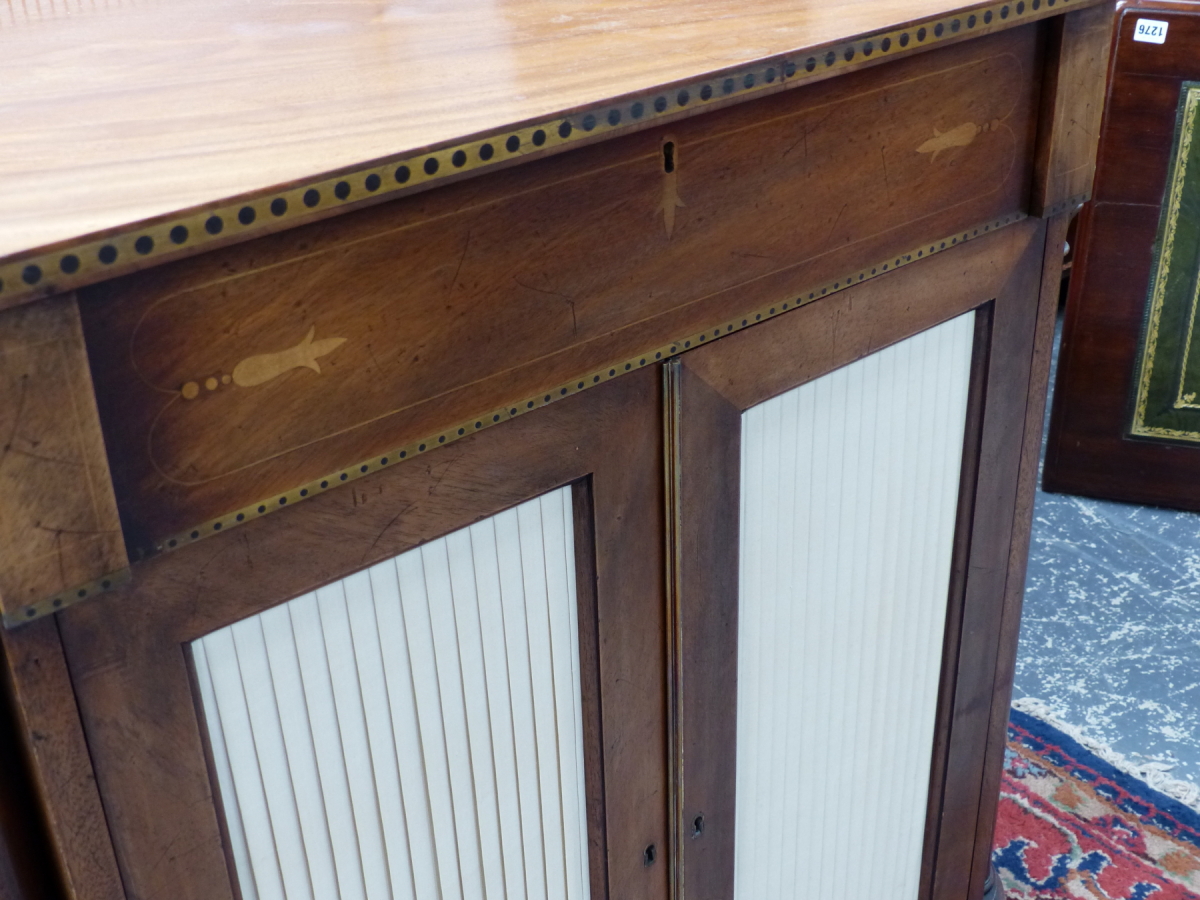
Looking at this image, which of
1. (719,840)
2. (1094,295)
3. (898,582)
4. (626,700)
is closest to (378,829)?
(626,700)

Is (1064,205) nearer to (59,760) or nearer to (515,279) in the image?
(515,279)

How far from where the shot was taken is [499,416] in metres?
0.87

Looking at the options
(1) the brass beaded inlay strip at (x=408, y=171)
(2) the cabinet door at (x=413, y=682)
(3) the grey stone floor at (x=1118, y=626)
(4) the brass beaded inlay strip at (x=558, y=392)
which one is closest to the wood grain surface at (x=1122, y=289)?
(3) the grey stone floor at (x=1118, y=626)

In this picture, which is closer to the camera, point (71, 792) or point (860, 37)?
point (71, 792)

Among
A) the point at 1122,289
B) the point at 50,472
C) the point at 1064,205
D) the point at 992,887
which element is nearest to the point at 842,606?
the point at 1064,205

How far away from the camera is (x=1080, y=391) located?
8.45 feet

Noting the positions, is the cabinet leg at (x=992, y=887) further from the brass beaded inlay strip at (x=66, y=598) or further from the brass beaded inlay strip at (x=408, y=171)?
the brass beaded inlay strip at (x=66, y=598)

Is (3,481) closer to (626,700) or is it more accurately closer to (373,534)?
(373,534)

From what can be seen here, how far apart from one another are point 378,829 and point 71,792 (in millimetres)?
255

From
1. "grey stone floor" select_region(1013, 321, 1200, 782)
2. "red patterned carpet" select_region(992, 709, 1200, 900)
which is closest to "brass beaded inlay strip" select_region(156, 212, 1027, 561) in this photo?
"red patterned carpet" select_region(992, 709, 1200, 900)

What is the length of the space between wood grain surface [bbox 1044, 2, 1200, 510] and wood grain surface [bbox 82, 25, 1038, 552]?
1317mm

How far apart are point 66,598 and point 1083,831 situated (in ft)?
5.41

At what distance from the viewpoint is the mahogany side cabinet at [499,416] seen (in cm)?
70

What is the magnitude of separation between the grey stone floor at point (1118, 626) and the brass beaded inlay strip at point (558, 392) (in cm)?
121
